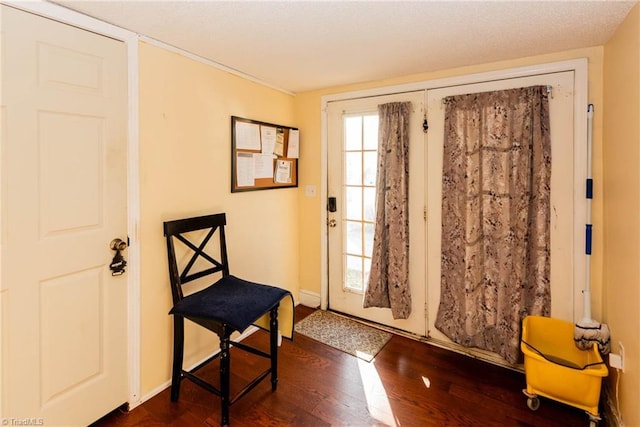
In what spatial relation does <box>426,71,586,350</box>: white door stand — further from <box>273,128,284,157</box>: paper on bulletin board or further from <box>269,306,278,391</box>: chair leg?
<box>269,306,278,391</box>: chair leg

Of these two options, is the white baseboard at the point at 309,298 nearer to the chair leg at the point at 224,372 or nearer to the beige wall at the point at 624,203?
the chair leg at the point at 224,372

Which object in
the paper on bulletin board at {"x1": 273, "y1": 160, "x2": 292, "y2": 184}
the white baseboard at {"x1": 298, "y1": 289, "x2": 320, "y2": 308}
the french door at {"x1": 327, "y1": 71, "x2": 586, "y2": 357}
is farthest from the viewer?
the white baseboard at {"x1": 298, "y1": 289, "x2": 320, "y2": 308}

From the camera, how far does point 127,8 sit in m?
1.59

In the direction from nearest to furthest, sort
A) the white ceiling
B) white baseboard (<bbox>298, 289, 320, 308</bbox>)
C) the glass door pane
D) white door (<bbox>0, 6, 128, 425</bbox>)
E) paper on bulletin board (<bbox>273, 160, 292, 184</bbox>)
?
white door (<bbox>0, 6, 128, 425</bbox>) → the white ceiling → the glass door pane → paper on bulletin board (<bbox>273, 160, 292, 184</bbox>) → white baseboard (<bbox>298, 289, 320, 308</bbox>)

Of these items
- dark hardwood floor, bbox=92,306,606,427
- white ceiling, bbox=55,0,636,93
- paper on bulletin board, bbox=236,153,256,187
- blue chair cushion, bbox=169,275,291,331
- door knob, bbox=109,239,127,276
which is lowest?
dark hardwood floor, bbox=92,306,606,427

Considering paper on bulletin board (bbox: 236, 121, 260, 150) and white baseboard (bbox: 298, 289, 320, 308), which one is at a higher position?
paper on bulletin board (bbox: 236, 121, 260, 150)

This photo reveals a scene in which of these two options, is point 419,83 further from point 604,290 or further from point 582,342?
point 582,342

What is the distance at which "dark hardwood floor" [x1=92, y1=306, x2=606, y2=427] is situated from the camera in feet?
6.13

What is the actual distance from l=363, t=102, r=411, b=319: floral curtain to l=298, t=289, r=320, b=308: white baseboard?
71 centimetres

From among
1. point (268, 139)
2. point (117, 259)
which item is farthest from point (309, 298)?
point (117, 259)

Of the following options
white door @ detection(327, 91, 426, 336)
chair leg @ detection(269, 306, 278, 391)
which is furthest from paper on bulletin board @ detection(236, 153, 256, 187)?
chair leg @ detection(269, 306, 278, 391)

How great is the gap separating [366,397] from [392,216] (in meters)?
1.33

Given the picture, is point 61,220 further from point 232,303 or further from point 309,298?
point 309,298

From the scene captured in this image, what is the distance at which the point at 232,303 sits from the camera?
6.29 feet
